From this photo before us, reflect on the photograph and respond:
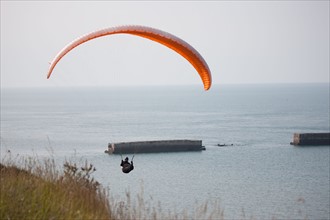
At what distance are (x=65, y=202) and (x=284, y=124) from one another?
115592 mm

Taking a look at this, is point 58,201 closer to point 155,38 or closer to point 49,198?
point 49,198

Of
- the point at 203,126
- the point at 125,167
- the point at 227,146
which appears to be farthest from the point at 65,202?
the point at 203,126

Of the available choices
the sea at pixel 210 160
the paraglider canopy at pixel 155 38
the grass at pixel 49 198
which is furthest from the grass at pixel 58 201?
the sea at pixel 210 160

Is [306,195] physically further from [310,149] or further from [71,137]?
[71,137]

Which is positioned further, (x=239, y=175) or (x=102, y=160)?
(x=102, y=160)

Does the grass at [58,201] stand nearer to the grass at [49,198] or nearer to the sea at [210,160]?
the grass at [49,198]

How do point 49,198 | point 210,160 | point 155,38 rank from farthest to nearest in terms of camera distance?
point 210,160
point 155,38
point 49,198

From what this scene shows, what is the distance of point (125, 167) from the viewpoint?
8531mm

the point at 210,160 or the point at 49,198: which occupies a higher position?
the point at 210,160

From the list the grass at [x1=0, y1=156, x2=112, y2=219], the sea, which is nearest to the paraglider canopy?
the grass at [x1=0, y1=156, x2=112, y2=219]

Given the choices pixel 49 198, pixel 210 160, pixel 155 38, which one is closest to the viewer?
pixel 49 198

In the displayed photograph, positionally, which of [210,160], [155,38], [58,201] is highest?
[210,160]

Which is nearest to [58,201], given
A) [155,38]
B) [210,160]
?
[155,38]

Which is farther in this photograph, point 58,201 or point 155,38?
point 155,38
